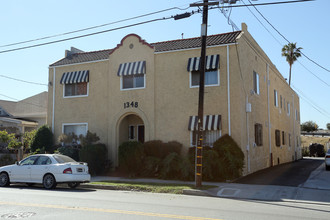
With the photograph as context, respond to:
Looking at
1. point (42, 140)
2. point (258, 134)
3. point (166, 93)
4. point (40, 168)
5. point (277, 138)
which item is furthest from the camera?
point (277, 138)

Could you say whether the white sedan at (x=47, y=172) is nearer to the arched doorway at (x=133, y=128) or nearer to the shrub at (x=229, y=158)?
the shrub at (x=229, y=158)

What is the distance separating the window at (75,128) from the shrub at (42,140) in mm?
1062

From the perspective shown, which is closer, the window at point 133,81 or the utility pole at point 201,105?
the utility pole at point 201,105

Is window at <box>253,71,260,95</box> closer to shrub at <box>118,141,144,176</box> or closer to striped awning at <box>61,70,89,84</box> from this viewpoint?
shrub at <box>118,141,144,176</box>

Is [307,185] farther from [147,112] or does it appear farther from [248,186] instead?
[147,112]

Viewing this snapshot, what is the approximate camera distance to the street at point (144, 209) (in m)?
7.69

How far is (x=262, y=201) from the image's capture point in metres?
10.7

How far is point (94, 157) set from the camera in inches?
728

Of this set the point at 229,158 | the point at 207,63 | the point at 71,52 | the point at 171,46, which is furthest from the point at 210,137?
the point at 71,52

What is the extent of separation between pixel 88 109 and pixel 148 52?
539 cm

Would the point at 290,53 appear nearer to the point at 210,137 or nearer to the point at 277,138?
the point at 277,138

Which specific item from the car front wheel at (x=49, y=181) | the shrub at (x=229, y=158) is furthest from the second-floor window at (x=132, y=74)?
the car front wheel at (x=49, y=181)

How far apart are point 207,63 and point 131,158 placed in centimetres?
644

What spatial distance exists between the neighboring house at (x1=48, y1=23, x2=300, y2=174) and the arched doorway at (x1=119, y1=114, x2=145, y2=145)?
0.21ft
